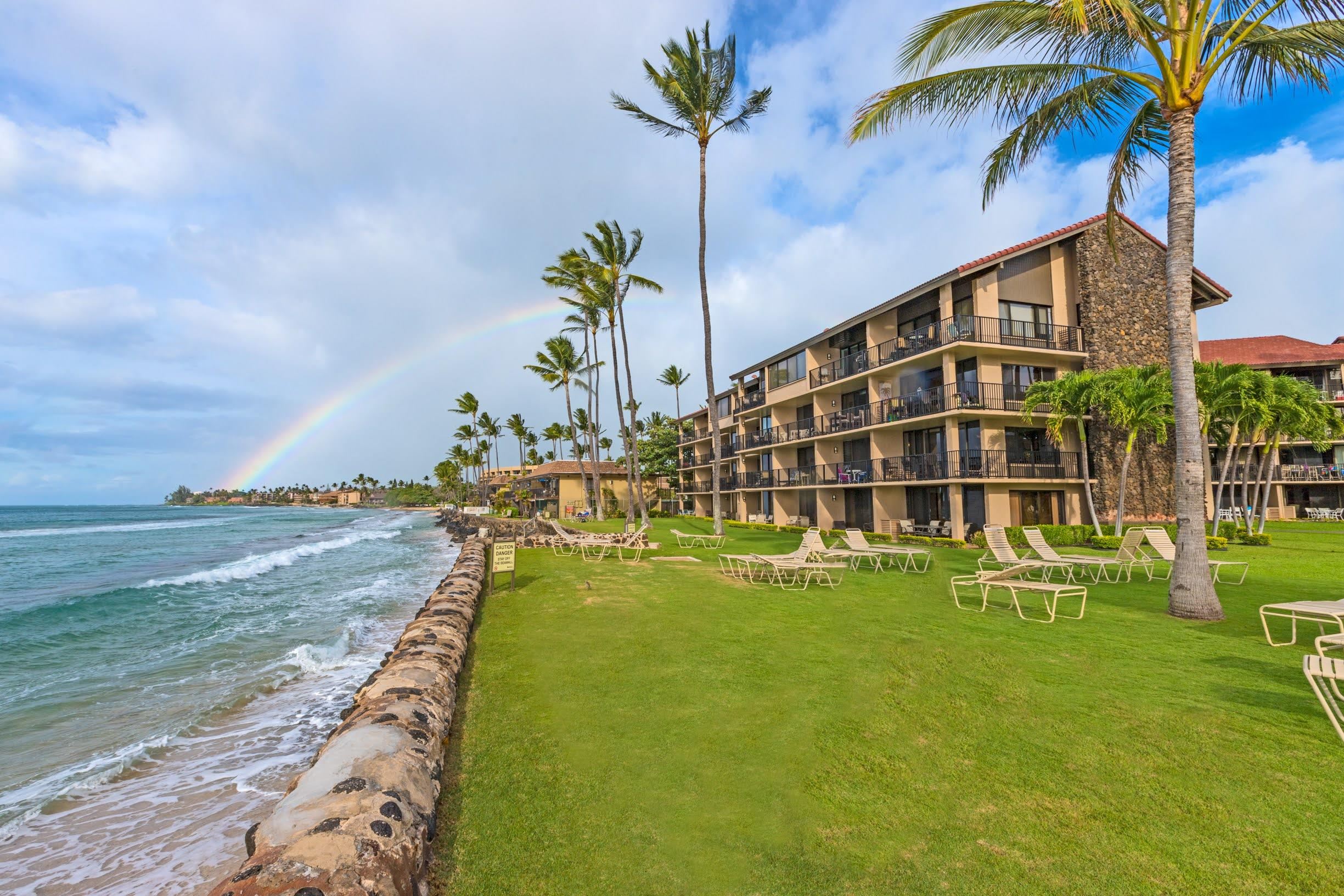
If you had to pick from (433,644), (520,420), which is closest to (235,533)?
(520,420)

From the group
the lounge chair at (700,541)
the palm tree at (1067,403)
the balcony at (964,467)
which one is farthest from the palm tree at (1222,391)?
the lounge chair at (700,541)

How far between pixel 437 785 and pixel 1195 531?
9.53 meters

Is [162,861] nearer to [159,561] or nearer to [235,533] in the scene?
[159,561]

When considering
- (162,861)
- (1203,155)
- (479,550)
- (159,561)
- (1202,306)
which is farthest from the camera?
(159,561)

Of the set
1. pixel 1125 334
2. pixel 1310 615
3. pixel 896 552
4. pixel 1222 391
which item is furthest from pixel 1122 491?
pixel 1310 615

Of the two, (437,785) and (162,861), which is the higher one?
(437,785)

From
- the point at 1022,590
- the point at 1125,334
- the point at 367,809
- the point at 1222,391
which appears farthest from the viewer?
the point at 1125,334

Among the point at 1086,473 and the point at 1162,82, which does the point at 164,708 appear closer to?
the point at 1162,82

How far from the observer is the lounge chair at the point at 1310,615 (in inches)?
233

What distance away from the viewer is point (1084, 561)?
1094 cm

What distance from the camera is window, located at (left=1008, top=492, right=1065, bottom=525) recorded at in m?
20.8

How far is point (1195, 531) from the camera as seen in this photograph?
7.98 metres

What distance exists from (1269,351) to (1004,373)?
2544 cm

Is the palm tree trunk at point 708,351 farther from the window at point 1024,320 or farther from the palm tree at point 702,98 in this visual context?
the window at point 1024,320
